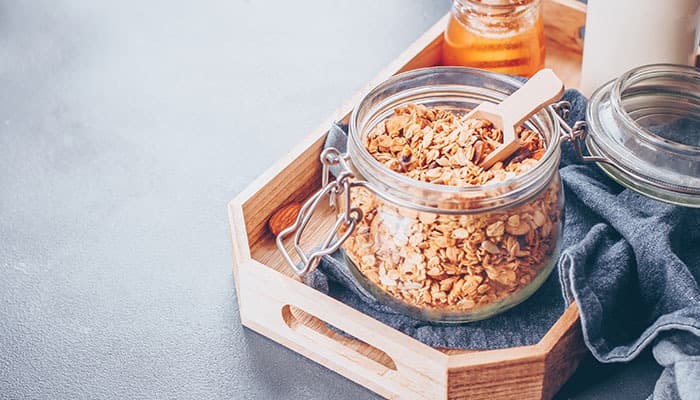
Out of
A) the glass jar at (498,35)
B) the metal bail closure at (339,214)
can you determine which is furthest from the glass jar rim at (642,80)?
the metal bail closure at (339,214)

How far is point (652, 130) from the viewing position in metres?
0.88

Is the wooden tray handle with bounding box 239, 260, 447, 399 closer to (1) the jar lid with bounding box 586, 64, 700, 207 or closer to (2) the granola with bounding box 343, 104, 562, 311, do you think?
(2) the granola with bounding box 343, 104, 562, 311

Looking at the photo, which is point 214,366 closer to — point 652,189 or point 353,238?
point 353,238

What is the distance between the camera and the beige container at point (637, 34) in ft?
2.85

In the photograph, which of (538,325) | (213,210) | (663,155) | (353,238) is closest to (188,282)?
(213,210)

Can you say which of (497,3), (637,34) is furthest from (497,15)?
(637,34)

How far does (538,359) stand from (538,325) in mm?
70

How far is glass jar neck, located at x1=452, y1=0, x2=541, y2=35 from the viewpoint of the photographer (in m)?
0.90

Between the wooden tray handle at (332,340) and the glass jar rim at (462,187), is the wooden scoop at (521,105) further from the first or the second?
the wooden tray handle at (332,340)

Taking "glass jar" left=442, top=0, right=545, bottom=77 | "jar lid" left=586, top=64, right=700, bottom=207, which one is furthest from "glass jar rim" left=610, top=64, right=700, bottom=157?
"glass jar" left=442, top=0, right=545, bottom=77

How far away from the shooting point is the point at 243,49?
115 cm

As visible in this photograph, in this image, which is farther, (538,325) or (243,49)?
(243,49)

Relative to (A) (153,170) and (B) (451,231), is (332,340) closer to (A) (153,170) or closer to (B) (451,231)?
(B) (451,231)

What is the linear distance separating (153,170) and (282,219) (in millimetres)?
209
